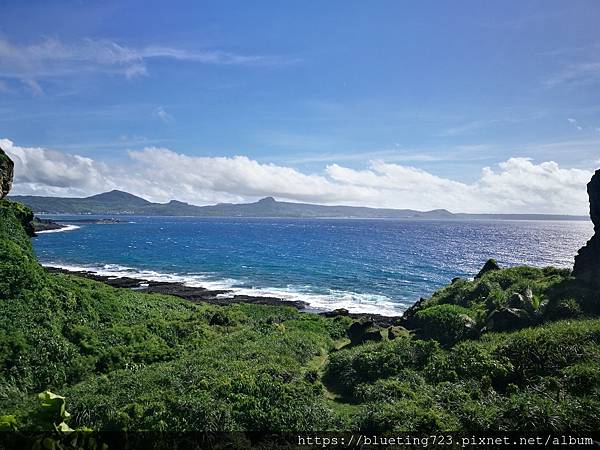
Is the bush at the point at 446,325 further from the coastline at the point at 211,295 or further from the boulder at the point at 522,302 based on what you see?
the coastline at the point at 211,295

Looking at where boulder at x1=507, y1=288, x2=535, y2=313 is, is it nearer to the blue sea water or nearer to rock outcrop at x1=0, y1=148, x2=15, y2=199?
the blue sea water

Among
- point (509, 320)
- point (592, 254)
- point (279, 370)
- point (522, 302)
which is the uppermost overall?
point (592, 254)

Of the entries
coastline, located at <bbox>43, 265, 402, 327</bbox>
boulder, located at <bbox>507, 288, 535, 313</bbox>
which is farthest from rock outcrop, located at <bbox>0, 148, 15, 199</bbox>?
boulder, located at <bbox>507, 288, 535, 313</bbox>

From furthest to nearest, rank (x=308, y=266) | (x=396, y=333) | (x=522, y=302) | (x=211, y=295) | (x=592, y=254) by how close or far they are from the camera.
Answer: (x=308, y=266)
(x=211, y=295)
(x=592, y=254)
(x=396, y=333)
(x=522, y=302)

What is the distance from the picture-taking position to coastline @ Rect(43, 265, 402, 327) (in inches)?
1858

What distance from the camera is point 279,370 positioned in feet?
63.3

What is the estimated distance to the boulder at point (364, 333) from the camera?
89.3ft

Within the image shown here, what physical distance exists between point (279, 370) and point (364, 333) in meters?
10.2

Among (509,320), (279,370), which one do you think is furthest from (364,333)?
(279,370)

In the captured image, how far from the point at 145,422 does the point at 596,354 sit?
18.8 metres

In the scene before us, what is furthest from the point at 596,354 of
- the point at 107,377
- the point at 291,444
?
the point at 107,377

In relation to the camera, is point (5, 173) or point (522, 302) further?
point (5, 173)

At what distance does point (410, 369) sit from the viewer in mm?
20078

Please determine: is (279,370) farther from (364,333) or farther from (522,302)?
(522,302)
